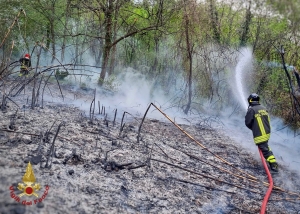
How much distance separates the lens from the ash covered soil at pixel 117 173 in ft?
10.5

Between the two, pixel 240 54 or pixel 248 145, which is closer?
pixel 248 145

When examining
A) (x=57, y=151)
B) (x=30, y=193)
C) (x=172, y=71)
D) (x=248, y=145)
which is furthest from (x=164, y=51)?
(x=30, y=193)

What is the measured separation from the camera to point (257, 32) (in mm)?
11289

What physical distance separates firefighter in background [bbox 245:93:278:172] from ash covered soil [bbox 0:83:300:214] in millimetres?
278

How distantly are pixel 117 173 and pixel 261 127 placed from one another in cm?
315

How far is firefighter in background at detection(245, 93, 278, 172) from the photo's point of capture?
5449mm

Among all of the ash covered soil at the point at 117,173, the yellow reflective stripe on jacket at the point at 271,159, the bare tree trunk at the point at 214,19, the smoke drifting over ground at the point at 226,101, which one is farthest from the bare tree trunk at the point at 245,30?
the yellow reflective stripe on jacket at the point at 271,159

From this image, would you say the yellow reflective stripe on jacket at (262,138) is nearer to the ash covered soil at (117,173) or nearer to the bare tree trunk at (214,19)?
the ash covered soil at (117,173)

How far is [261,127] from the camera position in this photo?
5.64 meters

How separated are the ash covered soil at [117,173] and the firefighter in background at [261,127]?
0.91 ft

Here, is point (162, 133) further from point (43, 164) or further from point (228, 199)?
point (43, 164)

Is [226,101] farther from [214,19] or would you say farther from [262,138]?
[262,138]

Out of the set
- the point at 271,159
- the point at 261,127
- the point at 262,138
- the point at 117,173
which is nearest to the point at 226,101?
the point at 261,127

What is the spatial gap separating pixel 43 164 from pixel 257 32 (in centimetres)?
1011
